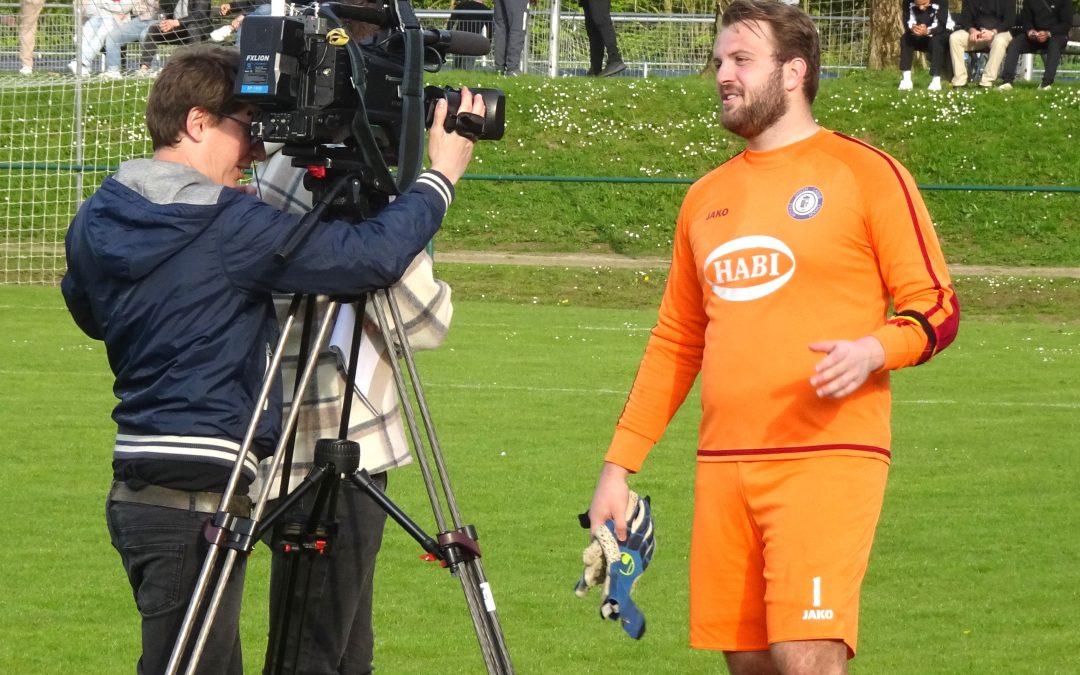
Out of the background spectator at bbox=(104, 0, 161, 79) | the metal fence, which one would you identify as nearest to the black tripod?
the metal fence

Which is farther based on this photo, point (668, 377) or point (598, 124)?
point (598, 124)

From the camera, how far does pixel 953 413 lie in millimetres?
11523

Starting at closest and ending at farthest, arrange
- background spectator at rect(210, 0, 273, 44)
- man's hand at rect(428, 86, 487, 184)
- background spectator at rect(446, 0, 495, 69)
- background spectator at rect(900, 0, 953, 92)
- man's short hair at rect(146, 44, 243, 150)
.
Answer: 1. man's short hair at rect(146, 44, 243, 150)
2. man's hand at rect(428, 86, 487, 184)
3. background spectator at rect(210, 0, 273, 44)
4. background spectator at rect(900, 0, 953, 92)
5. background spectator at rect(446, 0, 495, 69)

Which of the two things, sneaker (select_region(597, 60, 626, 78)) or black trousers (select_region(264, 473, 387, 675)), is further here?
sneaker (select_region(597, 60, 626, 78))

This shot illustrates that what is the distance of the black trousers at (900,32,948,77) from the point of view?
2444 cm

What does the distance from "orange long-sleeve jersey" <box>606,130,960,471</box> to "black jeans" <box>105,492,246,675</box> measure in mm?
1304

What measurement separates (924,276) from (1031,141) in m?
20.6

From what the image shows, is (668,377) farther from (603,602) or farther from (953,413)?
(953,413)

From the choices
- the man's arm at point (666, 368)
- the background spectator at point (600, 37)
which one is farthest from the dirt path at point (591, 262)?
the man's arm at point (666, 368)

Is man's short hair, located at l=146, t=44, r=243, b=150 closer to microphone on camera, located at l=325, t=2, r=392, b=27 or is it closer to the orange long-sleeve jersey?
microphone on camera, located at l=325, t=2, r=392, b=27

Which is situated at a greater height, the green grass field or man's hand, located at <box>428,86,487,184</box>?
man's hand, located at <box>428,86,487,184</box>

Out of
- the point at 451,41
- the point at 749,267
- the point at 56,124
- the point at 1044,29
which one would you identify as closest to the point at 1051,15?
the point at 1044,29

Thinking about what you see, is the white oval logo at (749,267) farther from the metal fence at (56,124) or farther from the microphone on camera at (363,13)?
the metal fence at (56,124)

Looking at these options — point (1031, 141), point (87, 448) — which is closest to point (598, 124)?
point (1031, 141)
